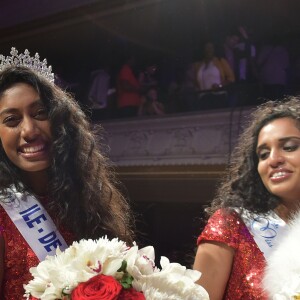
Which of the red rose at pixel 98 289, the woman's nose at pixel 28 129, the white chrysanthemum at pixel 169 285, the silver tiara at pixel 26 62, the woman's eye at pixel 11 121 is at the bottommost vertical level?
the white chrysanthemum at pixel 169 285

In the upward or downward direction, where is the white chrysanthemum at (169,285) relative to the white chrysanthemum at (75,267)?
downward

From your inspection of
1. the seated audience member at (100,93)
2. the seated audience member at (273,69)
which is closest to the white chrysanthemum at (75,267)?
the seated audience member at (273,69)

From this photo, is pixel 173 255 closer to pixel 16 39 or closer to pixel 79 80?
pixel 79 80

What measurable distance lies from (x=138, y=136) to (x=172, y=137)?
1.68 feet

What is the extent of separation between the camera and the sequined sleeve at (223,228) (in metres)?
1.74

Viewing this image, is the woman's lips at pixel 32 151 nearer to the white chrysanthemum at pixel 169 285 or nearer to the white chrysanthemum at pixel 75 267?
the white chrysanthemum at pixel 75 267

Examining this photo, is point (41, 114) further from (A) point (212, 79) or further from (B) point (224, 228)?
(A) point (212, 79)

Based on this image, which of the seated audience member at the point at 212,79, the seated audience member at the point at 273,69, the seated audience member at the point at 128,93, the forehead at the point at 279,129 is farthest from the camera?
the seated audience member at the point at 128,93

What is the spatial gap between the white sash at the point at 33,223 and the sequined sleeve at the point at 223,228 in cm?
48

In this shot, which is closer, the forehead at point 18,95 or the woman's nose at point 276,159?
the forehead at point 18,95

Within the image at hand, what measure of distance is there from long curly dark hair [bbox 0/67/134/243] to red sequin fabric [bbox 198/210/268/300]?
0.30 meters

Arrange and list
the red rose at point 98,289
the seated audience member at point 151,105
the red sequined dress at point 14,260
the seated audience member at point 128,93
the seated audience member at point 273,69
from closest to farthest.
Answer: the red rose at point 98,289 → the red sequined dress at point 14,260 → the seated audience member at point 273,69 → the seated audience member at point 151,105 → the seated audience member at point 128,93

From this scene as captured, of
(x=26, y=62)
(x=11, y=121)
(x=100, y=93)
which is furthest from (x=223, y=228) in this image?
(x=100, y=93)

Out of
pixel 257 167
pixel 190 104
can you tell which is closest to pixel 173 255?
pixel 190 104
